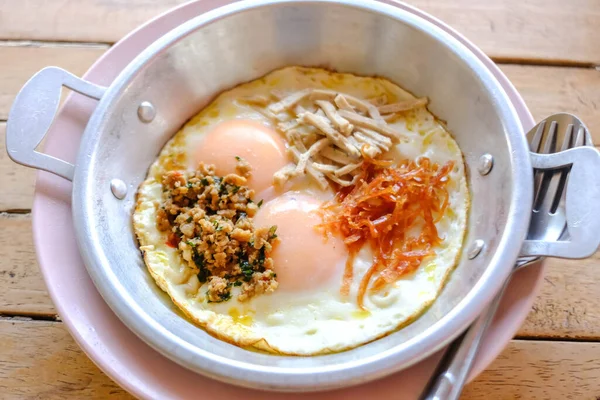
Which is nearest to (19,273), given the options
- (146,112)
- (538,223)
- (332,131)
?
(146,112)

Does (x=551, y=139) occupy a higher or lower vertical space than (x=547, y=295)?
higher

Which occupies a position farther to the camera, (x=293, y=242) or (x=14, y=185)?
(x=14, y=185)

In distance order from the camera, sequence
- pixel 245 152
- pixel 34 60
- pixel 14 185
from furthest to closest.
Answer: pixel 34 60 → pixel 14 185 → pixel 245 152

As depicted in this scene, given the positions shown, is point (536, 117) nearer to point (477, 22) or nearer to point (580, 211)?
point (477, 22)

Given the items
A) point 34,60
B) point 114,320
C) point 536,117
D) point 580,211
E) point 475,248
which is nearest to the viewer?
point 580,211

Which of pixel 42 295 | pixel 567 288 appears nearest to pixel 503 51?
pixel 567 288

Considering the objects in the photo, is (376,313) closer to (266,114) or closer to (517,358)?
(517,358)

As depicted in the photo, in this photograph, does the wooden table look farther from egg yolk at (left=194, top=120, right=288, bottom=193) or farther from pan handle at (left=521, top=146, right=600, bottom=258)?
egg yolk at (left=194, top=120, right=288, bottom=193)
